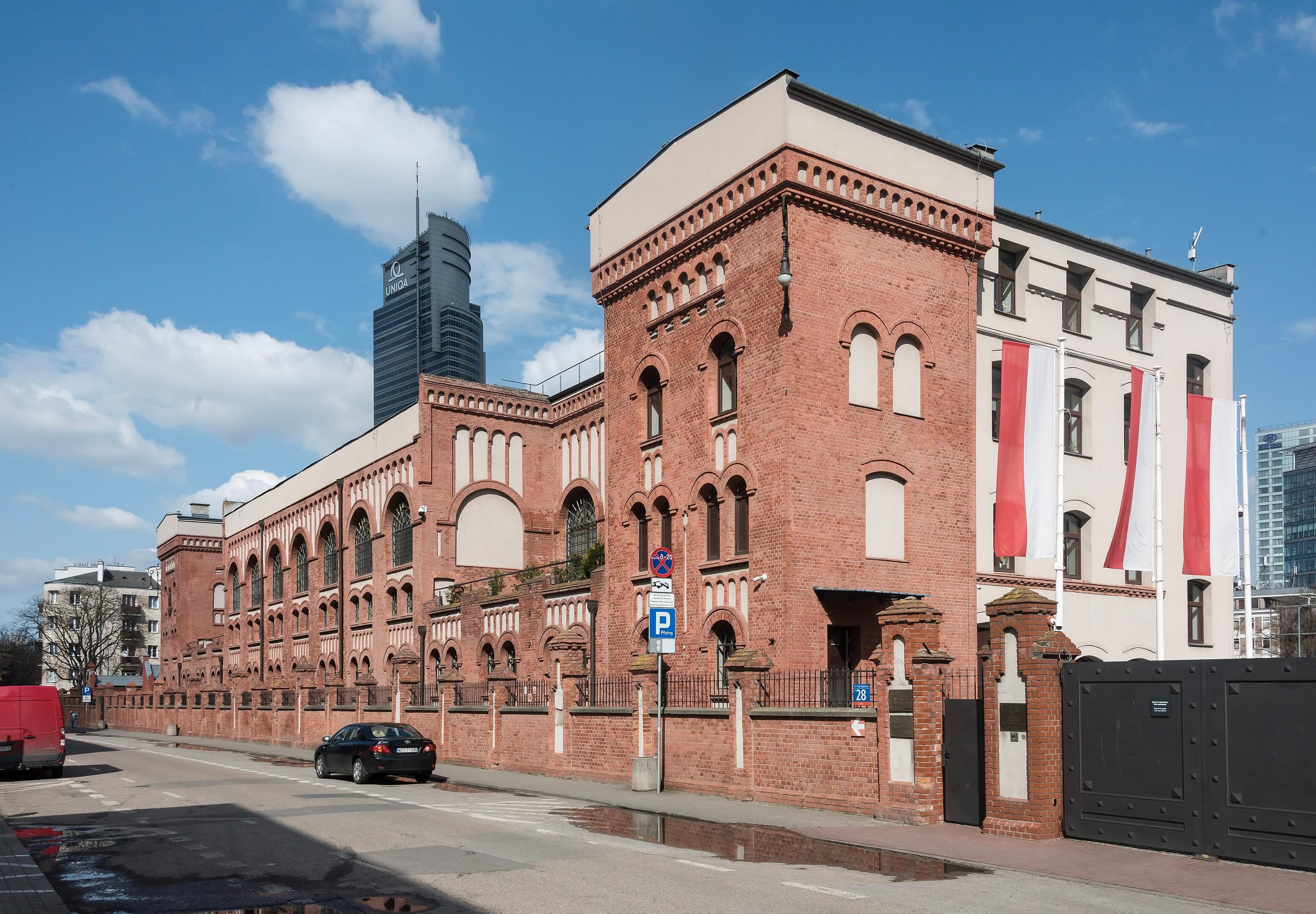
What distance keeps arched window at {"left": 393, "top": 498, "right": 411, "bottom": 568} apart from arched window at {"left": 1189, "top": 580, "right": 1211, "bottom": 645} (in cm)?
2677

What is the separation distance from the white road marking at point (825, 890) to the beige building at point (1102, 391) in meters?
16.9

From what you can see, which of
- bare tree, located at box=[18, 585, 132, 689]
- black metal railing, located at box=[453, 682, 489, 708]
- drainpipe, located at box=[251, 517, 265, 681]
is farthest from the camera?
bare tree, located at box=[18, 585, 132, 689]

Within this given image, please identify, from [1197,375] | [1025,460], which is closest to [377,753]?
[1025,460]

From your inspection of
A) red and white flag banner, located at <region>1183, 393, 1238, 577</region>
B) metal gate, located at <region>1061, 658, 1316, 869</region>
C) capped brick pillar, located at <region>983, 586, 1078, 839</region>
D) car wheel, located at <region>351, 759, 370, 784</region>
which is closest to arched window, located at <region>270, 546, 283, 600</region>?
car wheel, located at <region>351, 759, 370, 784</region>

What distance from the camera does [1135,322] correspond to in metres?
32.5

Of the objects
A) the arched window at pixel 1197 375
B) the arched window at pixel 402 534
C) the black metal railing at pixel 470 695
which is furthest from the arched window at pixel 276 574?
the arched window at pixel 1197 375

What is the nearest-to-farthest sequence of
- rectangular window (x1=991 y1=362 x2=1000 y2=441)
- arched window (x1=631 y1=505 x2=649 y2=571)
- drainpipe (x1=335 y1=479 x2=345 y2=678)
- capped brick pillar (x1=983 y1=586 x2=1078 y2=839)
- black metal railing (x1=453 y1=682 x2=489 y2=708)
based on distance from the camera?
capped brick pillar (x1=983 y1=586 x2=1078 y2=839) → rectangular window (x1=991 y1=362 x2=1000 y2=441) → arched window (x1=631 y1=505 x2=649 y2=571) → black metal railing (x1=453 y1=682 x2=489 y2=708) → drainpipe (x1=335 y1=479 x2=345 y2=678)

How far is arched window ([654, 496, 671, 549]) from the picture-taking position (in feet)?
90.7

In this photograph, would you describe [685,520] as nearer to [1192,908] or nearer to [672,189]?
[672,189]

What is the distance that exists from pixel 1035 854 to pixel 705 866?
156 inches

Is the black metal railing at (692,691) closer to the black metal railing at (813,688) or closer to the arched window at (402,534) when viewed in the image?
the black metal railing at (813,688)

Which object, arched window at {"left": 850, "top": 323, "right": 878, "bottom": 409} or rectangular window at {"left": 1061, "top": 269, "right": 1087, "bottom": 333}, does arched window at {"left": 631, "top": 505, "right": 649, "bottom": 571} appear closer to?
arched window at {"left": 850, "top": 323, "right": 878, "bottom": 409}

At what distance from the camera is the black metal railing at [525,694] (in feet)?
89.0

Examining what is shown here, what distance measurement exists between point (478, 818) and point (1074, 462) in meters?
19.3
